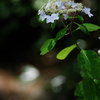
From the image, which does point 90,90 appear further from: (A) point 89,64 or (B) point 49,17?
(B) point 49,17

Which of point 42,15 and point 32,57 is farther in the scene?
point 32,57

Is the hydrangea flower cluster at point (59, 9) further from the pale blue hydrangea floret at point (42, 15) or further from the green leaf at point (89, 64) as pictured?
the green leaf at point (89, 64)

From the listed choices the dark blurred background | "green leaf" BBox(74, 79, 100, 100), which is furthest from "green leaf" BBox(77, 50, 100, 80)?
the dark blurred background

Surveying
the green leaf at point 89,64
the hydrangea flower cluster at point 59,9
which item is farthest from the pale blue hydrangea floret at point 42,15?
the green leaf at point 89,64

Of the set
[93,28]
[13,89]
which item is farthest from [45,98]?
[93,28]

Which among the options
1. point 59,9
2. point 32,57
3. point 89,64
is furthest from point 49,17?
point 32,57
